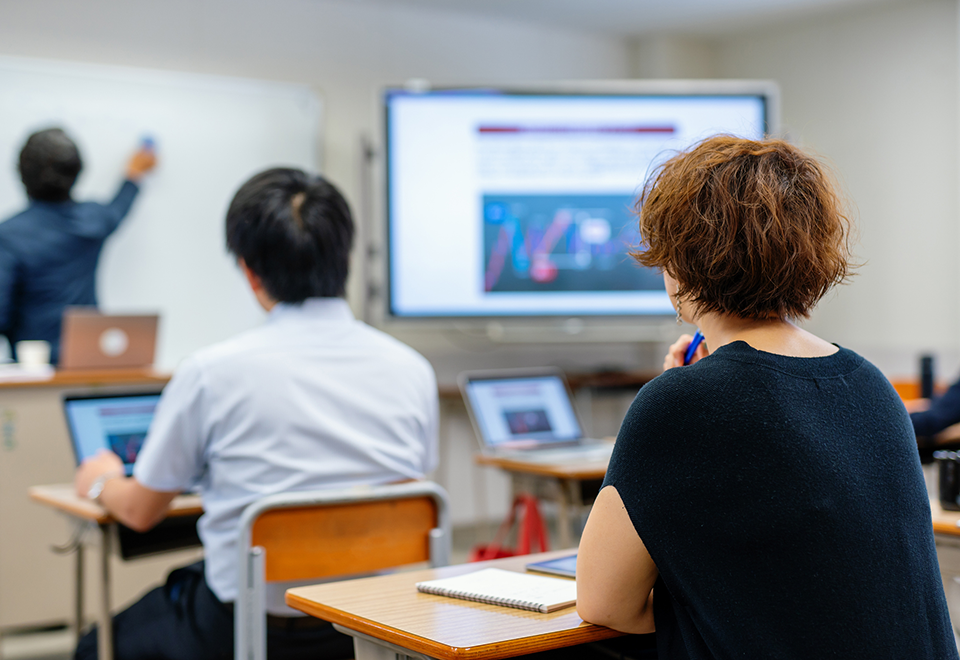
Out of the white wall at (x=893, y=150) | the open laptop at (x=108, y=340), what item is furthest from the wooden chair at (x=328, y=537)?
the white wall at (x=893, y=150)

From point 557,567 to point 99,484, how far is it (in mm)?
1097

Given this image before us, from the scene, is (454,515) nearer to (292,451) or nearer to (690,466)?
(292,451)

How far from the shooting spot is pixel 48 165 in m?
4.00

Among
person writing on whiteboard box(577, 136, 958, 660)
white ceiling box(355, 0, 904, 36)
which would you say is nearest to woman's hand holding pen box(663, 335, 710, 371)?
person writing on whiteboard box(577, 136, 958, 660)

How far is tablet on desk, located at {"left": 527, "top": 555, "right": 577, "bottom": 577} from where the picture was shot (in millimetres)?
1490

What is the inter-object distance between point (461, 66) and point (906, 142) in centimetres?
230

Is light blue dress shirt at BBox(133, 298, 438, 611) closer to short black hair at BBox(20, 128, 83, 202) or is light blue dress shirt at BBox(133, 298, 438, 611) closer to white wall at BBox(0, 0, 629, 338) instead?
short black hair at BBox(20, 128, 83, 202)

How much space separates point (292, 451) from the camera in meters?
1.89

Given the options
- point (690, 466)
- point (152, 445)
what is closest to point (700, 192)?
point (690, 466)

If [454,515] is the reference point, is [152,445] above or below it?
above

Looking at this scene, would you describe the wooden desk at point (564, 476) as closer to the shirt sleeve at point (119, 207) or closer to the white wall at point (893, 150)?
the shirt sleeve at point (119, 207)

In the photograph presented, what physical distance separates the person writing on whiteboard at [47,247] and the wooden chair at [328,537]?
8.46ft

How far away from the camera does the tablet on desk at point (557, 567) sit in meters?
1.49

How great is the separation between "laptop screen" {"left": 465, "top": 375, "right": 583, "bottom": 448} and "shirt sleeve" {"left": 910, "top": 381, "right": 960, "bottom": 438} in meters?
1.18
